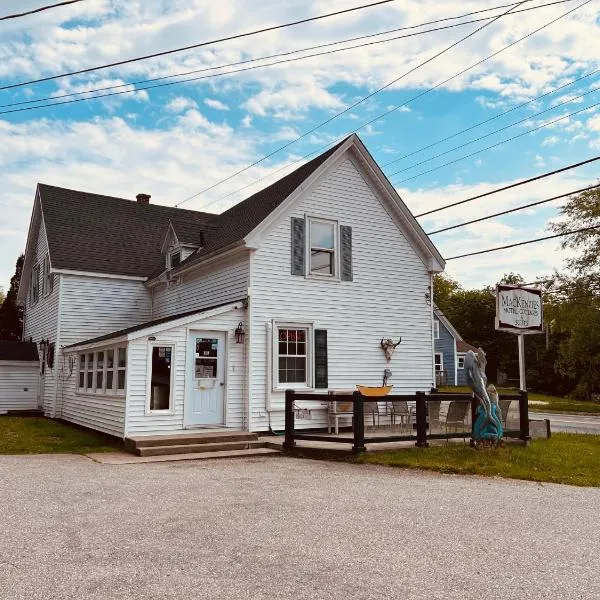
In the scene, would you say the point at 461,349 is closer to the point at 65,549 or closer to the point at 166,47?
the point at 166,47

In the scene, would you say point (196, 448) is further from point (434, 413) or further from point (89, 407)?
point (434, 413)

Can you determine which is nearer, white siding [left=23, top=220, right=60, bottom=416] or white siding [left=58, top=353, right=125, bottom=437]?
white siding [left=58, top=353, right=125, bottom=437]

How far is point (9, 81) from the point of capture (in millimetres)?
13562

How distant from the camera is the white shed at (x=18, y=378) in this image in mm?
20625

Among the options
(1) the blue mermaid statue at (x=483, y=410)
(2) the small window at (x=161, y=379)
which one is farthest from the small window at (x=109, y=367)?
(1) the blue mermaid statue at (x=483, y=410)

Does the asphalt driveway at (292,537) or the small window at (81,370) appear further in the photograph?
the small window at (81,370)

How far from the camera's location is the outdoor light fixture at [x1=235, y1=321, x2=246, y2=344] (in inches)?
567

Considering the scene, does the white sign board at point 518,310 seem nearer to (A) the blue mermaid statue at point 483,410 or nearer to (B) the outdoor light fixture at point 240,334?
(A) the blue mermaid statue at point 483,410

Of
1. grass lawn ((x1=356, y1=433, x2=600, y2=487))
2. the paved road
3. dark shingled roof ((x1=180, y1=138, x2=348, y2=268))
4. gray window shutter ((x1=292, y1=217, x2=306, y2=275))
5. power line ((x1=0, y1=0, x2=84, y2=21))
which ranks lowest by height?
the paved road

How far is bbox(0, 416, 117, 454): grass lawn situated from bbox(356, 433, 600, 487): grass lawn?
254 inches

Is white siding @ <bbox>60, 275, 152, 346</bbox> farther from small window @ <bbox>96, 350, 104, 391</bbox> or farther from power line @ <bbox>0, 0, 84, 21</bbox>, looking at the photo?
power line @ <bbox>0, 0, 84, 21</bbox>

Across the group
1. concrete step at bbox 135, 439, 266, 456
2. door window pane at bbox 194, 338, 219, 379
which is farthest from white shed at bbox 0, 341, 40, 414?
concrete step at bbox 135, 439, 266, 456

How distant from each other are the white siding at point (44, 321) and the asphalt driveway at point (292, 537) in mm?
10631

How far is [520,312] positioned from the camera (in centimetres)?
1456
